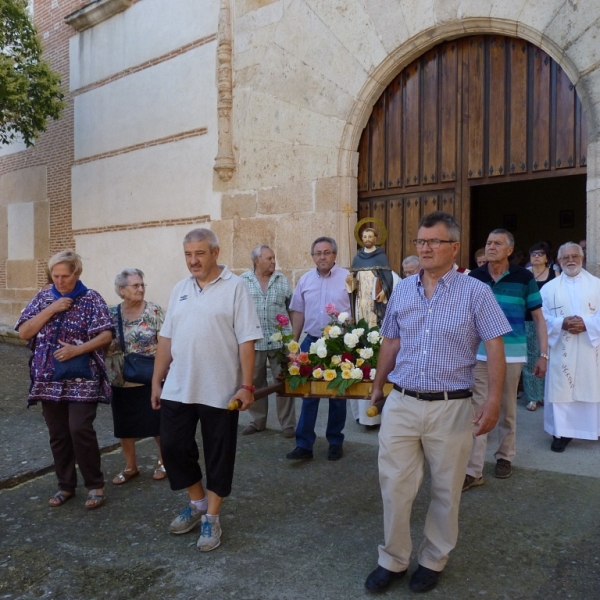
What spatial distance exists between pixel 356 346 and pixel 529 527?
169 centimetres

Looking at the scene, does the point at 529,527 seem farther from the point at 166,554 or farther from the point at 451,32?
the point at 451,32

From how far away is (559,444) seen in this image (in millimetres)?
5363

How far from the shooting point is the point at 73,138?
40.1ft

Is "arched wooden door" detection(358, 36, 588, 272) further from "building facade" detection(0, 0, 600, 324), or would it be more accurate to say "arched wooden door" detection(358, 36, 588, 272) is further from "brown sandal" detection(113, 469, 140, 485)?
"brown sandal" detection(113, 469, 140, 485)

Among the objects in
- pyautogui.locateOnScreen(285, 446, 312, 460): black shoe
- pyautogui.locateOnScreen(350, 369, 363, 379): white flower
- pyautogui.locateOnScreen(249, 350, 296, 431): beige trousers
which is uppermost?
pyautogui.locateOnScreen(350, 369, 363, 379): white flower

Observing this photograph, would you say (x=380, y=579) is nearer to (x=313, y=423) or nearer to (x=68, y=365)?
(x=313, y=423)

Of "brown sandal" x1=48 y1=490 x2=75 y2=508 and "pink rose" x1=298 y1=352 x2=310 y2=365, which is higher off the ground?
"pink rose" x1=298 y1=352 x2=310 y2=365

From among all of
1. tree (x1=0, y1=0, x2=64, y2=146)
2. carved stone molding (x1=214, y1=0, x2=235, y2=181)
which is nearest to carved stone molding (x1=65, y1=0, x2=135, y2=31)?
tree (x1=0, y1=0, x2=64, y2=146)

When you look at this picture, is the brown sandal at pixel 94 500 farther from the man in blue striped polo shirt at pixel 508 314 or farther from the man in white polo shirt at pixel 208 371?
the man in blue striped polo shirt at pixel 508 314

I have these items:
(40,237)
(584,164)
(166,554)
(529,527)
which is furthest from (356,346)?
(40,237)

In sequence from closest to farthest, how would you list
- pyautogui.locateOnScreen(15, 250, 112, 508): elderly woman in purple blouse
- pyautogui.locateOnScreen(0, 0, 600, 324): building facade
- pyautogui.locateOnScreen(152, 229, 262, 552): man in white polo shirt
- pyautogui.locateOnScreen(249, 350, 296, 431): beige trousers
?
1. pyautogui.locateOnScreen(152, 229, 262, 552): man in white polo shirt
2. pyautogui.locateOnScreen(15, 250, 112, 508): elderly woman in purple blouse
3. pyautogui.locateOnScreen(249, 350, 296, 431): beige trousers
4. pyautogui.locateOnScreen(0, 0, 600, 324): building facade

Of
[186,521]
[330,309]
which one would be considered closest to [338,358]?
[330,309]

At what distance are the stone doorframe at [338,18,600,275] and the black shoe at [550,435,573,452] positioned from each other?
166 cm

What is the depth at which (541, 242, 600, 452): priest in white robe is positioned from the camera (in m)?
5.45
